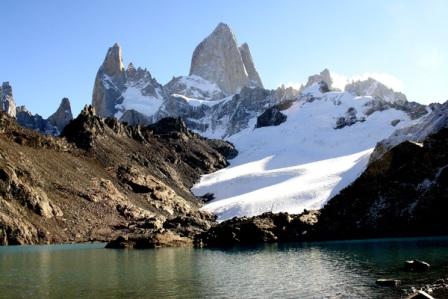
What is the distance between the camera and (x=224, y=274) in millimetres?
59062

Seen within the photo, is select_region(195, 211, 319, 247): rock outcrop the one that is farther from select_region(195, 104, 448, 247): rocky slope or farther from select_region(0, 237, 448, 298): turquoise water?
select_region(0, 237, 448, 298): turquoise water

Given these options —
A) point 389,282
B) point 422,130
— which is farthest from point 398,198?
point 389,282

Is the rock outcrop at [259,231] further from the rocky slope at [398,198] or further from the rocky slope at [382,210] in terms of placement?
the rocky slope at [398,198]

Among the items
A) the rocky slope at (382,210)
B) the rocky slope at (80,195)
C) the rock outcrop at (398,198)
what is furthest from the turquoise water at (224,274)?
the rocky slope at (80,195)

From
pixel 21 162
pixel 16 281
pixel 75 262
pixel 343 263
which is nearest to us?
pixel 16 281

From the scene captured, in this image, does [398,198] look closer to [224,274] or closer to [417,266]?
[417,266]

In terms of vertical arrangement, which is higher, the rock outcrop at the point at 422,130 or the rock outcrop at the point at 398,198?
the rock outcrop at the point at 422,130

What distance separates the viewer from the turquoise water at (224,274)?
150ft

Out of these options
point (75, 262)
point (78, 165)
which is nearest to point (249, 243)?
point (75, 262)

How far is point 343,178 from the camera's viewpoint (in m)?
196

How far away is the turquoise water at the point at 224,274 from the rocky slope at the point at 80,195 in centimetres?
3914

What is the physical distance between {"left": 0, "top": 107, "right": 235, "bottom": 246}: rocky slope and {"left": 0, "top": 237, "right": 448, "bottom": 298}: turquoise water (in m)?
39.1

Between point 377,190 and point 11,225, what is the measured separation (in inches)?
3173

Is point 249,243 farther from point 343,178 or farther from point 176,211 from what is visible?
point 343,178
